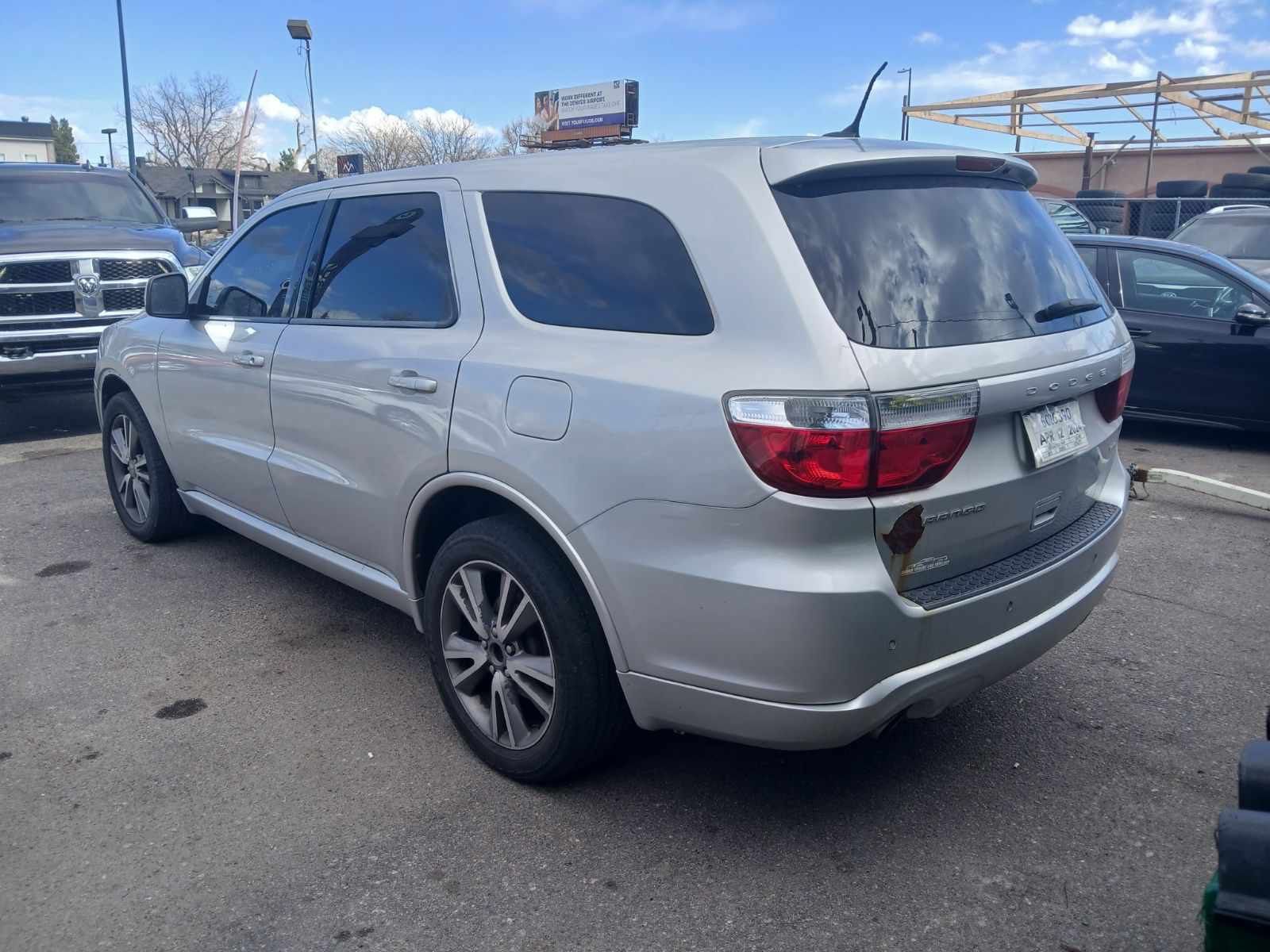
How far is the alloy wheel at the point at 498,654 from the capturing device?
123 inches

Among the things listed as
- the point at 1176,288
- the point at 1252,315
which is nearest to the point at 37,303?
the point at 1176,288

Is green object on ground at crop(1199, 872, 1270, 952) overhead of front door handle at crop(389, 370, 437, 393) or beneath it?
beneath

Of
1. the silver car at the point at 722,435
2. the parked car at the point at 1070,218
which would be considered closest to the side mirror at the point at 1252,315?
the silver car at the point at 722,435

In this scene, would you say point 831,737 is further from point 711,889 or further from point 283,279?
point 283,279

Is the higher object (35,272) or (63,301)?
(35,272)

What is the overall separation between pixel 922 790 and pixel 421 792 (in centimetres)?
151

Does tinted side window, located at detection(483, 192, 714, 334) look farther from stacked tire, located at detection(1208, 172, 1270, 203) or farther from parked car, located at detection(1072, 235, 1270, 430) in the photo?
stacked tire, located at detection(1208, 172, 1270, 203)

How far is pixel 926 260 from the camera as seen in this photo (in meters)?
2.81

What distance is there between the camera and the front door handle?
3.34 m

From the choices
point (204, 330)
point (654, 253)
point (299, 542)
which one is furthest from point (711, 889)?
point (204, 330)

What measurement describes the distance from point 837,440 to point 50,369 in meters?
8.00

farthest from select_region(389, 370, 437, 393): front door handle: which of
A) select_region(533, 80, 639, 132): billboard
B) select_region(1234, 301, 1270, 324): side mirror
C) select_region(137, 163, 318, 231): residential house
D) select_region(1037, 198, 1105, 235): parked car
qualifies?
select_region(533, 80, 639, 132): billboard

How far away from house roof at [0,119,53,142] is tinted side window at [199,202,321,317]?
9932 centimetres

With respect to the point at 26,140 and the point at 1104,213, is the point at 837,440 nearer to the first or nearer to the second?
the point at 1104,213
